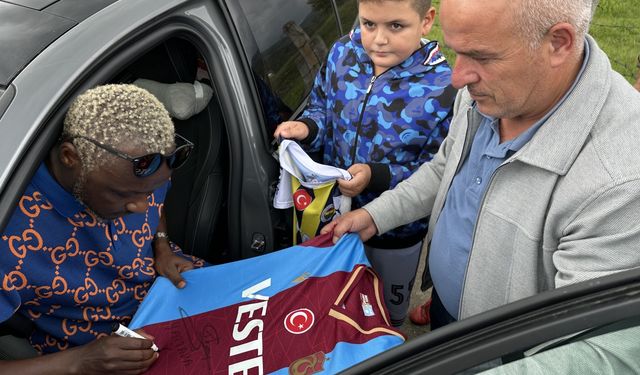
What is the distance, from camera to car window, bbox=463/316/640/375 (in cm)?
117

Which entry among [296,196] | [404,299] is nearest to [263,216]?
[296,196]

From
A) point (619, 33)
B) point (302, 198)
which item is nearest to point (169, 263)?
point (302, 198)

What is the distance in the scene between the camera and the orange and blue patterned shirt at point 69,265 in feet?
5.63

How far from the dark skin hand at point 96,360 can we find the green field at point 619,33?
4536 mm

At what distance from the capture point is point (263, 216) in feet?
8.57

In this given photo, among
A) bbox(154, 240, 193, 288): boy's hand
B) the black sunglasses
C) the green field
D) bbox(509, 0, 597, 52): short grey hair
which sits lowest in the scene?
the green field

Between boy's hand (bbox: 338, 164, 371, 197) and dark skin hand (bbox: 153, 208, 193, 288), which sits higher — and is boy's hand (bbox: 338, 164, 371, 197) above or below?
above

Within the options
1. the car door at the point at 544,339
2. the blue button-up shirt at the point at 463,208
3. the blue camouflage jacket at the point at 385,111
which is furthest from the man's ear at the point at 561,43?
the blue camouflage jacket at the point at 385,111

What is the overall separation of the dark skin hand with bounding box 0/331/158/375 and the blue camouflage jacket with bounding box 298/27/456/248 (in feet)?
3.64

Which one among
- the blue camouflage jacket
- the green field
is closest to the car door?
the blue camouflage jacket

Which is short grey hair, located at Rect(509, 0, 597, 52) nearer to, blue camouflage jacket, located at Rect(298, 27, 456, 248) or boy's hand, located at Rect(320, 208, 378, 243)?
blue camouflage jacket, located at Rect(298, 27, 456, 248)

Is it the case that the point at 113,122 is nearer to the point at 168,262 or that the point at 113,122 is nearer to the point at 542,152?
the point at 168,262

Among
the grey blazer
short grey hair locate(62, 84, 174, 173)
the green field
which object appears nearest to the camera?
the grey blazer

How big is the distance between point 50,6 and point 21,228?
732 mm
